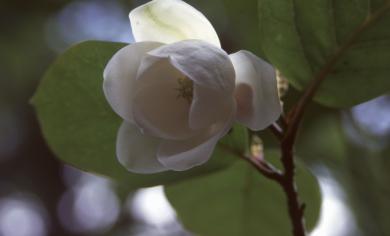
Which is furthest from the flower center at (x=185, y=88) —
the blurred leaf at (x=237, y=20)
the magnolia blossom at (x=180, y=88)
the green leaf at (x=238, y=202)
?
the green leaf at (x=238, y=202)

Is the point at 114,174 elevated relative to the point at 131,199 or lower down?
elevated

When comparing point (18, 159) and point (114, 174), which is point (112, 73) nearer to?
point (114, 174)

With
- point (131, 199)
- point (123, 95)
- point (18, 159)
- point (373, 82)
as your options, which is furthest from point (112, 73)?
point (18, 159)

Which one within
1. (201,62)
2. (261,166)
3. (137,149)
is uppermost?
(201,62)

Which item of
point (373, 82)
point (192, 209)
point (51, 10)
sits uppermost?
point (373, 82)

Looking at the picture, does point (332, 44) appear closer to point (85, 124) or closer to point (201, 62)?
point (201, 62)

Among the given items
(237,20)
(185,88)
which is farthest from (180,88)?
(237,20)

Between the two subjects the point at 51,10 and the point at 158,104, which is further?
the point at 51,10
